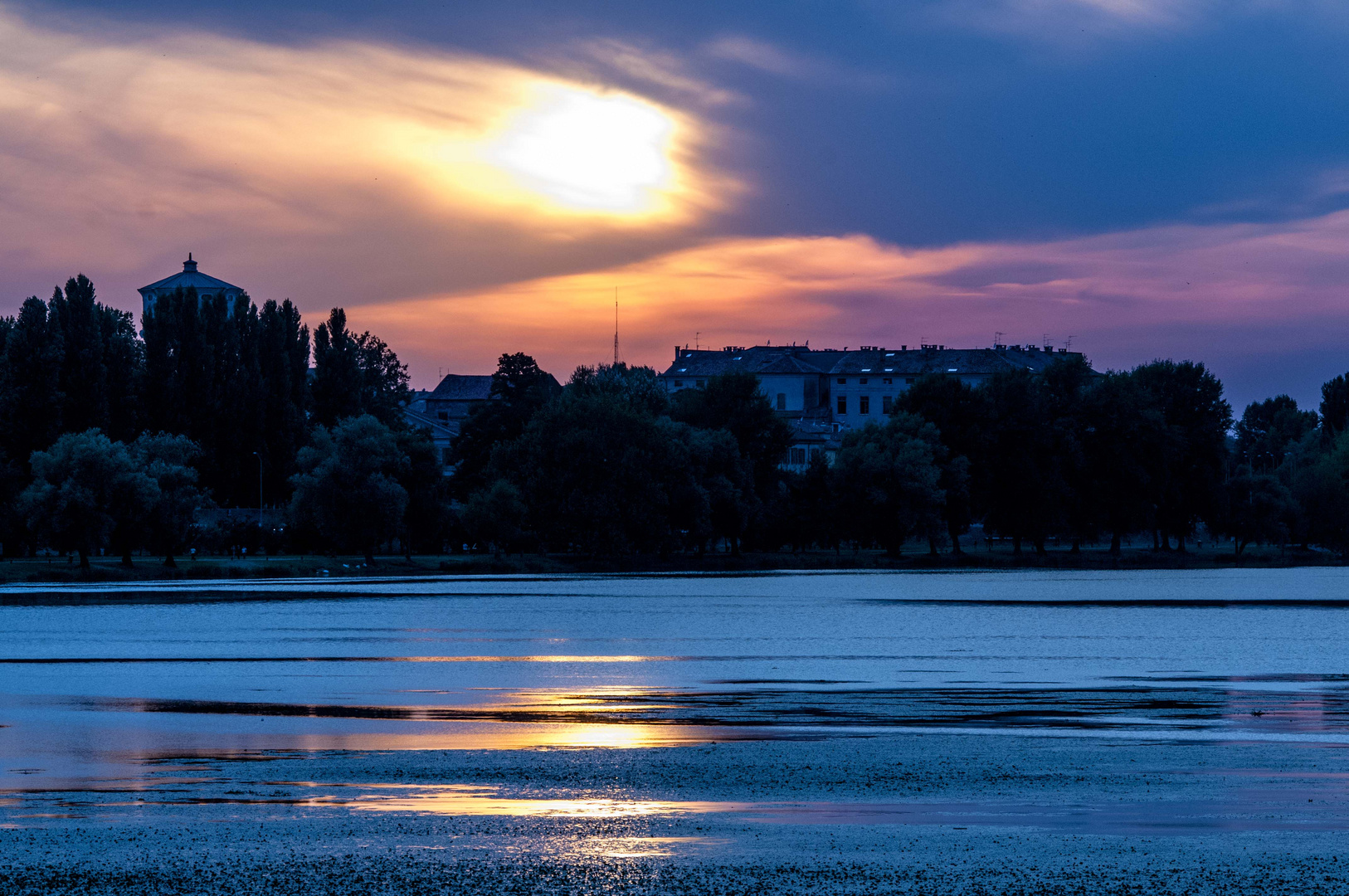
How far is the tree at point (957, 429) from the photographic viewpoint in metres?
149

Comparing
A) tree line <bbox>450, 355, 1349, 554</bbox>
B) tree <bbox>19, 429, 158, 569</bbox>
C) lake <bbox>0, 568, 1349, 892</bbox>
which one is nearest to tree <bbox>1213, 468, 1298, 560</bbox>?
tree line <bbox>450, 355, 1349, 554</bbox>

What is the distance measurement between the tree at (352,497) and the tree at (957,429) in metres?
52.0

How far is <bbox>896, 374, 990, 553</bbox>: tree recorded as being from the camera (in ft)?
490

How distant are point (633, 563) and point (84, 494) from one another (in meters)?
48.7

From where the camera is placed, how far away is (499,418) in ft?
579

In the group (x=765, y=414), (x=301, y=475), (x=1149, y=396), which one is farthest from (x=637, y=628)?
(x=1149, y=396)

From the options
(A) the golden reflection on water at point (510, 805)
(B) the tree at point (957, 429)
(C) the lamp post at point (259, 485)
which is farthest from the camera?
(B) the tree at point (957, 429)

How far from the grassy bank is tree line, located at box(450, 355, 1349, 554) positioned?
2051 mm

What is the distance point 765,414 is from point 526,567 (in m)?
31.1

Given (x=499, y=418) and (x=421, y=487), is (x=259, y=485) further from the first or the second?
(x=499, y=418)

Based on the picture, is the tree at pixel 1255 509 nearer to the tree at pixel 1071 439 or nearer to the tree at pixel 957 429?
the tree at pixel 1071 439

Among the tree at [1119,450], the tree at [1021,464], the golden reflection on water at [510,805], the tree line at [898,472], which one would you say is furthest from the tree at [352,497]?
the golden reflection on water at [510,805]

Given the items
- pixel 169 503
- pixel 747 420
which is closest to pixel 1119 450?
pixel 747 420

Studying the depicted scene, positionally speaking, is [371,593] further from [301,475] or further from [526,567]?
[526,567]
